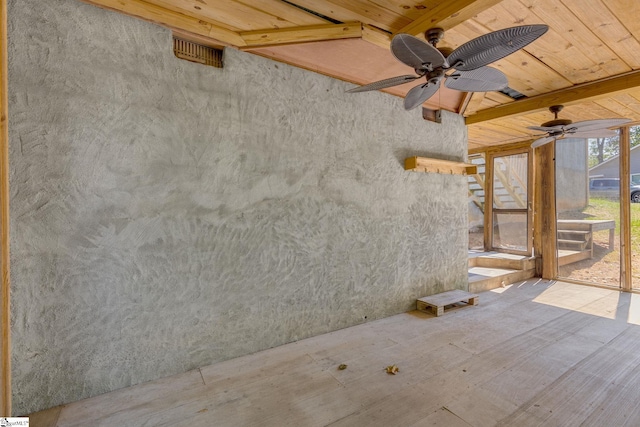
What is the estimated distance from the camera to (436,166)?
3549mm

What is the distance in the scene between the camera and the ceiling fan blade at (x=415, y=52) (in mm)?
1625

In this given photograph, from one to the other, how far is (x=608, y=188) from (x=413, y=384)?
494 centimetres

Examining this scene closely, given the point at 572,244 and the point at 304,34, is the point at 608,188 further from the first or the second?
the point at 304,34

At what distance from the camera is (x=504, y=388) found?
6.35 ft

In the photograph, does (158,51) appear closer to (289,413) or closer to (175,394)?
(175,394)

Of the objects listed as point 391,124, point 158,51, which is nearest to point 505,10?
point 391,124

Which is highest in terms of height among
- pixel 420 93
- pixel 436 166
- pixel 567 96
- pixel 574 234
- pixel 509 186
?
pixel 567 96

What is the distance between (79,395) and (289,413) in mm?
1399

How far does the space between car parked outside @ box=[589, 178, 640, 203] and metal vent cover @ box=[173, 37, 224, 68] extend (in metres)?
5.89

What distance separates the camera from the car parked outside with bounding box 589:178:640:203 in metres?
4.35

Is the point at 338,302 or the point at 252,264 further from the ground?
the point at 252,264

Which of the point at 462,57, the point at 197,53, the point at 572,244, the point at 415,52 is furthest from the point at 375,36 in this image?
the point at 572,244

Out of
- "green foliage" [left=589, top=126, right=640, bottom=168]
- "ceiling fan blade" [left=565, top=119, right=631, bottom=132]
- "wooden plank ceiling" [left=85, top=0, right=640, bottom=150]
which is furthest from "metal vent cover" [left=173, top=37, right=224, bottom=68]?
"green foliage" [left=589, top=126, right=640, bottom=168]

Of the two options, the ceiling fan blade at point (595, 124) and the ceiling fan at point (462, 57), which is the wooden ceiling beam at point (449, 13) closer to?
the ceiling fan at point (462, 57)
